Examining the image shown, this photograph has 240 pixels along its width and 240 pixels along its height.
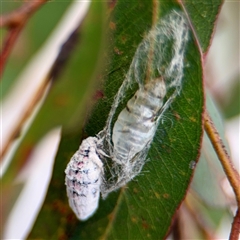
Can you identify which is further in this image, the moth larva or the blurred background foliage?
the blurred background foliage

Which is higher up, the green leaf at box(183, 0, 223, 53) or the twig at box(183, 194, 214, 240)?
the green leaf at box(183, 0, 223, 53)

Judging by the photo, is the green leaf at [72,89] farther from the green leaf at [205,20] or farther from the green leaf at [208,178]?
the green leaf at [208,178]

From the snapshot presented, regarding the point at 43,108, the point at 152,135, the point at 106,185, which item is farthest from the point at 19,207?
the point at 152,135

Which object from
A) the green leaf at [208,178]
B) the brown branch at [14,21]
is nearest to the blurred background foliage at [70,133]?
the green leaf at [208,178]

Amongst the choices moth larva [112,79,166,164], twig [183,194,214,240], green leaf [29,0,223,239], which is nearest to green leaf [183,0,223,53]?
green leaf [29,0,223,239]

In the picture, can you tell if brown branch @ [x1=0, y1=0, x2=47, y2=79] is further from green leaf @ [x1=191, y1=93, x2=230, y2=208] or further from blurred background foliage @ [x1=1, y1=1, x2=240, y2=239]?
green leaf @ [x1=191, y1=93, x2=230, y2=208]

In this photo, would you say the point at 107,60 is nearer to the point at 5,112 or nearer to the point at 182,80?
the point at 182,80
